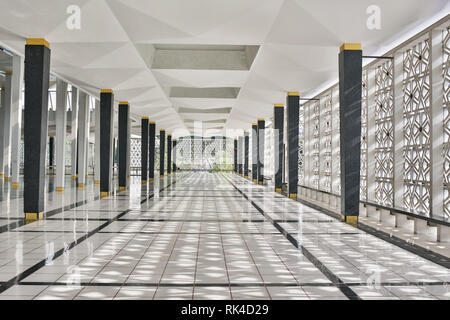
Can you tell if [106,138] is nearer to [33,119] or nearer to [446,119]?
[33,119]

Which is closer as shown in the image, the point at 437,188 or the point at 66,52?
the point at 437,188

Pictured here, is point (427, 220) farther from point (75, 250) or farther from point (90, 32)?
point (90, 32)

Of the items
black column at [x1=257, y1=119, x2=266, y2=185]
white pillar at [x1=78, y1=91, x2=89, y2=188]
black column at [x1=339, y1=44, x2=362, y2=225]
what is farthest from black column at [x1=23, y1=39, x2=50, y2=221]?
black column at [x1=257, y1=119, x2=266, y2=185]

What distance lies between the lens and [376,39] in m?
9.30

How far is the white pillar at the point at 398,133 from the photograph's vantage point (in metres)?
10.0

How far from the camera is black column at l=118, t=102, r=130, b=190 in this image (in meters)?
18.6

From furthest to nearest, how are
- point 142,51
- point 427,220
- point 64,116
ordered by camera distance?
point 64,116 < point 142,51 < point 427,220

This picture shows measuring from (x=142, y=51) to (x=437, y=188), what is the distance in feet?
29.8

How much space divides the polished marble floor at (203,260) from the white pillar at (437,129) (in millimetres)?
1998

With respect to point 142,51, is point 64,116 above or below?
below

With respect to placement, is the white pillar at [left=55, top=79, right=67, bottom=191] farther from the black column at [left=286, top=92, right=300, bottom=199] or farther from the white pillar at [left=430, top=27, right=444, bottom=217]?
the white pillar at [left=430, top=27, right=444, bottom=217]

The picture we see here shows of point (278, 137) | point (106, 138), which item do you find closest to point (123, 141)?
point (106, 138)

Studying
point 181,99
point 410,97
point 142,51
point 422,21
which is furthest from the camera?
point 181,99
